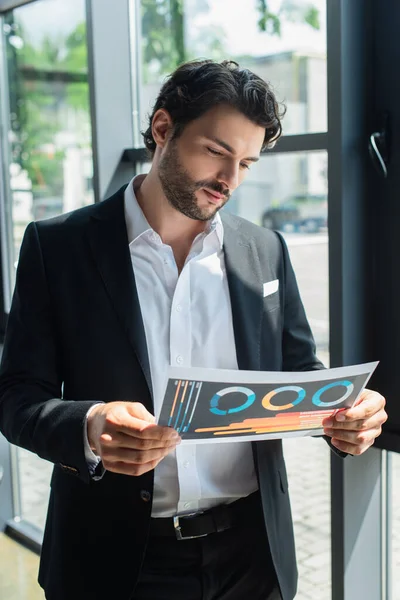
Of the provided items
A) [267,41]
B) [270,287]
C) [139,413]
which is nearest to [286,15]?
[267,41]

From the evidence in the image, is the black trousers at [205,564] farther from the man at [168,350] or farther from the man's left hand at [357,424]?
the man's left hand at [357,424]

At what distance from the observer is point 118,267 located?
1.61 metres

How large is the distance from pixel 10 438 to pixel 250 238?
2.33 ft

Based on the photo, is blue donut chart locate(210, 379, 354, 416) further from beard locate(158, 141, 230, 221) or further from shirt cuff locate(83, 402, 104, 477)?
beard locate(158, 141, 230, 221)

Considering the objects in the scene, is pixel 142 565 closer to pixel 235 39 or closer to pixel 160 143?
pixel 160 143

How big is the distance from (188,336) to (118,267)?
0.69 ft

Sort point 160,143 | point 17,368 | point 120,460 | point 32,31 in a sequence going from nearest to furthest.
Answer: point 120,460, point 17,368, point 160,143, point 32,31

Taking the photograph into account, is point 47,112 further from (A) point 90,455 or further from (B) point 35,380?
(A) point 90,455

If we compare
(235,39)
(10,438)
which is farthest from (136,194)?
(235,39)

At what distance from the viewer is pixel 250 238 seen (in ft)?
5.87

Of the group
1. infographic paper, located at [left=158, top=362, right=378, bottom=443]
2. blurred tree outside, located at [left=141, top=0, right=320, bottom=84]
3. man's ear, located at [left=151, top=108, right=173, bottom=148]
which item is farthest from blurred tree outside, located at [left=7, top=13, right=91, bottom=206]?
infographic paper, located at [left=158, top=362, right=378, bottom=443]

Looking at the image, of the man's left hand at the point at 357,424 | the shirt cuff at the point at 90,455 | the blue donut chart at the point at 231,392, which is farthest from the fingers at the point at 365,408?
the shirt cuff at the point at 90,455

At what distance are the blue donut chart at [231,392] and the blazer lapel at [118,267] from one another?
253 mm

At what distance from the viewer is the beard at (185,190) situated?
1630mm
